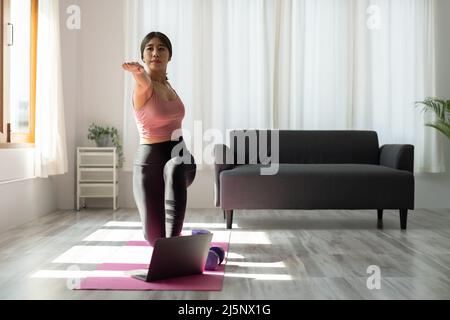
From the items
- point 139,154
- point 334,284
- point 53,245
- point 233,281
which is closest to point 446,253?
point 334,284

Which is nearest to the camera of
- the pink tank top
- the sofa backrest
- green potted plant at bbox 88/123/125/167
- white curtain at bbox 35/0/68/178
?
the pink tank top

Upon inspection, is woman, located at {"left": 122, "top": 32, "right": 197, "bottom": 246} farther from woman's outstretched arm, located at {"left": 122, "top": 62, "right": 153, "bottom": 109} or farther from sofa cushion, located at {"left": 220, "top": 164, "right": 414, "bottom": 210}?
sofa cushion, located at {"left": 220, "top": 164, "right": 414, "bottom": 210}

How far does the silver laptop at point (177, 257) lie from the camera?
2328 mm

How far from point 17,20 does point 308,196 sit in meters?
2.56

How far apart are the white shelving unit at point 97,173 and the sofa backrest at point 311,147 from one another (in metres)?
1.15

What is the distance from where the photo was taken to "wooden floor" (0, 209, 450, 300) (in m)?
2.24

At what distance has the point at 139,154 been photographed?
254 centimetres

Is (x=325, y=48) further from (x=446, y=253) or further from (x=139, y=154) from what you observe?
(x=139, y=154)

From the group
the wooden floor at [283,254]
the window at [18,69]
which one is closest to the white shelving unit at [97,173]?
the wooden floor at [283,254]

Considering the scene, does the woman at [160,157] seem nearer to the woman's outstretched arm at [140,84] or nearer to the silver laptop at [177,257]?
the woman's outstretched arm at [140,84]

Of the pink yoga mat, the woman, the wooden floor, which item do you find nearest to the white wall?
the wooden floor

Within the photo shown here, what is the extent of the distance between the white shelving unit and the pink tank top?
253 cm

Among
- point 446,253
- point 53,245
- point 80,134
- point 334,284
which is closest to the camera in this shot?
point 334,284

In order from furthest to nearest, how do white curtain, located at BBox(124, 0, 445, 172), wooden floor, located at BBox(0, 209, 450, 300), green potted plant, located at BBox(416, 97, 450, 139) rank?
white curtain, located at BBox(124, 0, 445, 172), green potted plant, located at BBox(416, 97, 450, 139), wooden floor, located at BBox(0, 209, 450, 300)
